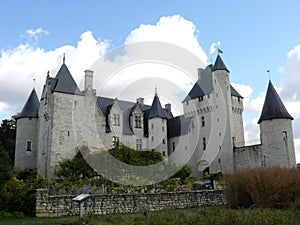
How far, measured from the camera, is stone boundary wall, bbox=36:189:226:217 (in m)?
14.2

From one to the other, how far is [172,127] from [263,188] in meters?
28.1

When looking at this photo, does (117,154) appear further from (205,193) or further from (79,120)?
(205,193)

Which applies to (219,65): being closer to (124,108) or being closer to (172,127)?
(172,127)

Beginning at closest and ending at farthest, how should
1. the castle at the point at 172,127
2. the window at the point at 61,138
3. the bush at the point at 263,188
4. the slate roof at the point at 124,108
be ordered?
1. the bush at the point at 263,188
2. the window at the point at 61,138
3. the castle at the point at 172,127
4. the slate roof at the point at 124,108

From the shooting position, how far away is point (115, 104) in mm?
36344

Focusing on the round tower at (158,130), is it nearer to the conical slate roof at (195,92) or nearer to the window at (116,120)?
the window at (116,120)

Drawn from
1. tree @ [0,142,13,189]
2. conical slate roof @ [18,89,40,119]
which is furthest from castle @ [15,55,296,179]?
tree @ [0,142,13,189]

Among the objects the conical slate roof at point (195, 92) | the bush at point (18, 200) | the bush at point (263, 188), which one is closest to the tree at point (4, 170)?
the bush at point (18, 200)

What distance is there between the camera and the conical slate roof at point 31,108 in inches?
1421

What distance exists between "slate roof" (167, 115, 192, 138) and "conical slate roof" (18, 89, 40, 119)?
1575 cm

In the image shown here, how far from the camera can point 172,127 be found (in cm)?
4209

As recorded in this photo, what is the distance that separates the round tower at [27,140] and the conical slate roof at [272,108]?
23148mm

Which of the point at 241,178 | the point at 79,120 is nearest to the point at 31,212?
the point at 241,178

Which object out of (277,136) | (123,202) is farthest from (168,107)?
(123,202)
